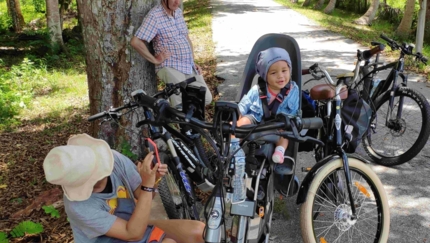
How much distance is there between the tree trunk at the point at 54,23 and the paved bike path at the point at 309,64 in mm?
4657

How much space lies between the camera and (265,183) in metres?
2.55

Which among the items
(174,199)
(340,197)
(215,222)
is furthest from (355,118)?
(215,222)

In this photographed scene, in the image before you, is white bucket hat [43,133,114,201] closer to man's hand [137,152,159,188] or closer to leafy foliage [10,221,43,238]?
man's hand [137,152,159,188]

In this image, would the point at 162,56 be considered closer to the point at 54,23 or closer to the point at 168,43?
the point at 168,43

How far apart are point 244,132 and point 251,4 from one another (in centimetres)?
2110

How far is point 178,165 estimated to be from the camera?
2.74 metres

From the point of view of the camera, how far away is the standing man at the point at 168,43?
367 centimetres

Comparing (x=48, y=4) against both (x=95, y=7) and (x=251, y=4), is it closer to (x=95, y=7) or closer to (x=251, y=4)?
(x=95, y=7)

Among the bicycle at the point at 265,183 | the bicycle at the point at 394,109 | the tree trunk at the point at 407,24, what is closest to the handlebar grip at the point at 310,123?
the bicycle at the point at 265,183

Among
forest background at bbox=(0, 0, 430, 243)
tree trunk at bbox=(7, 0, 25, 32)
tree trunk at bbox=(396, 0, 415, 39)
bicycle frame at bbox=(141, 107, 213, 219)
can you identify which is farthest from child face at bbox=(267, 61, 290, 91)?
tree trunk at bbox=(7, 0, 25, 32)

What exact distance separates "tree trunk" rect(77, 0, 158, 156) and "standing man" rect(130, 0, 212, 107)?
11cm

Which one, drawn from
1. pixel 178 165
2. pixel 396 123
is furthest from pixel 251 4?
pixel 178 165

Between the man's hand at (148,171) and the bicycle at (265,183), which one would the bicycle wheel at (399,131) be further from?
the man's hand at (148,171)

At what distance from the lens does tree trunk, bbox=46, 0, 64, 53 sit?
1025cm
